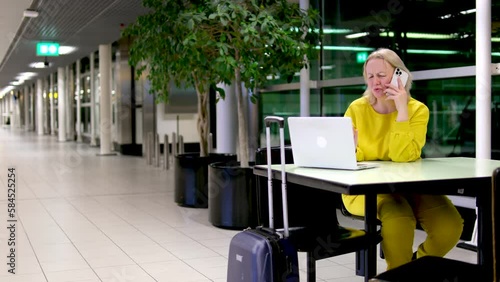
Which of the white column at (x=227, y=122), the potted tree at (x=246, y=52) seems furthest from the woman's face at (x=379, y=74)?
the white column at (x=227, y=122)

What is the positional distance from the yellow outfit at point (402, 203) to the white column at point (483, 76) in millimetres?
1578

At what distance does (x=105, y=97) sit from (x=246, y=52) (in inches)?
355

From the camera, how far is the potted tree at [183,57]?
4656 millimetres

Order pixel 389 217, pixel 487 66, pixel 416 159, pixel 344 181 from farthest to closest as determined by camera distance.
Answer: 1. pixel 487 66
2. pixel 416 159
3. pixel 389 217
4. pixel 344 181

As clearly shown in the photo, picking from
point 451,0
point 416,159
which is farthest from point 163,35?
point 416,159

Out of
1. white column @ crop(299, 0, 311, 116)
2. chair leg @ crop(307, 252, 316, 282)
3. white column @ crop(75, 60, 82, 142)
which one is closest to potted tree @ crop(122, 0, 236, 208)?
white column @ crop(299, 0, 311, 116)

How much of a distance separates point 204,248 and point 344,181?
2.45 meters

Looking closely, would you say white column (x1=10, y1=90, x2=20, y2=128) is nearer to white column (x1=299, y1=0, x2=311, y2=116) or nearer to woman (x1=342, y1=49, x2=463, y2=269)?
white column (x1=299, y1=0, x2=311, y2=116)

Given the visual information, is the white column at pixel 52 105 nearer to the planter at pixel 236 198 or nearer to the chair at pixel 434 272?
the planter at pixel 236 198

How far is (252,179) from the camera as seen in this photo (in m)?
4.91

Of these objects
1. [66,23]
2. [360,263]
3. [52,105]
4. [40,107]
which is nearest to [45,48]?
[66,23]

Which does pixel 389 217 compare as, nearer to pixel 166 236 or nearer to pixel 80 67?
pixel 166 236

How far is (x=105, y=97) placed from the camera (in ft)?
43.1

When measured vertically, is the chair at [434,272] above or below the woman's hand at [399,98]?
below
